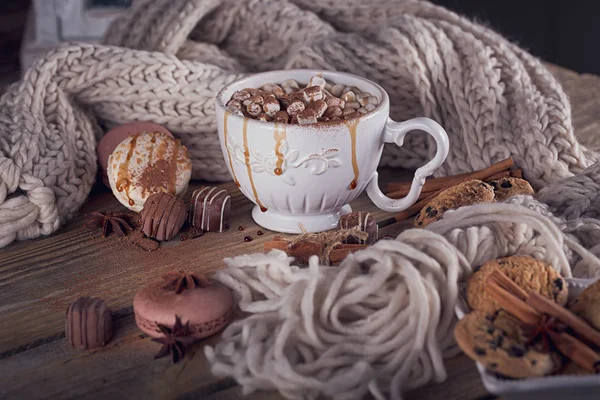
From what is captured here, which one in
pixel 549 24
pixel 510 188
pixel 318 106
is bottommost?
pixel 549 24

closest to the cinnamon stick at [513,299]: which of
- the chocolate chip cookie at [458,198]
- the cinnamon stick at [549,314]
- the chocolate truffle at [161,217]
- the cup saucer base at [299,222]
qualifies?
the cinnamon stick at [549,314]

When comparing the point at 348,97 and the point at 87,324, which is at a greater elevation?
the point at 348,97

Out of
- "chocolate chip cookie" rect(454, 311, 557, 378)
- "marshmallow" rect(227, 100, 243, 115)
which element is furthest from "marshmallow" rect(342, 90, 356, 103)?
"chocolate chip cookie" rect(454, 311, 557, 378)

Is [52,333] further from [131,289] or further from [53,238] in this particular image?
[53,238]

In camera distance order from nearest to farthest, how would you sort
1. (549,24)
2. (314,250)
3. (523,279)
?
1. (523,279)
2. (314,250)
3. (549,24)

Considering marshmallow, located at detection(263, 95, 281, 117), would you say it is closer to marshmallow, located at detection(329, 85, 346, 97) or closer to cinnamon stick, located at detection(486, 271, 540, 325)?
marshmallow, located at detection(329, 85, 346, 97)

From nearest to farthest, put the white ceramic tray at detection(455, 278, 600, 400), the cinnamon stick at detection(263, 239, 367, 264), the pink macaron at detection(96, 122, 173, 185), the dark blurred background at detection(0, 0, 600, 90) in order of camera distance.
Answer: the white ceramic tray at detection(455, 278, 600, 400), the cinnamon stick at detection(263, 239, 367, 264), the pink macaron at detection(96, 122, 173, 185), the dark blurred background at detection(0, 0, 600, 90)

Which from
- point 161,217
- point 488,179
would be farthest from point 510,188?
point 161,217

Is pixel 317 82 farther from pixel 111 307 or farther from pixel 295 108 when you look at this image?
pixel 111 307
